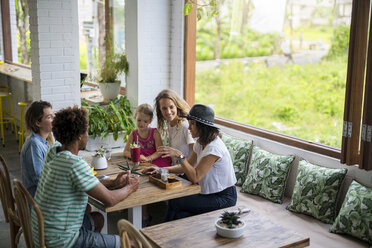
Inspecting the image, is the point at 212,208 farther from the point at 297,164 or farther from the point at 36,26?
the point at 36,26

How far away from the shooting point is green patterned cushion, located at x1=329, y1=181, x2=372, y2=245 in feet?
10.8

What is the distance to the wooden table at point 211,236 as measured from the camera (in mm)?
2451

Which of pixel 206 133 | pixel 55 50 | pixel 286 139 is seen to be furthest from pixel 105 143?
pixel 206 133

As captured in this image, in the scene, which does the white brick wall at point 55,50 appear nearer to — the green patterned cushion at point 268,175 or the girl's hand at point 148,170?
the girl's hand at point 148,170

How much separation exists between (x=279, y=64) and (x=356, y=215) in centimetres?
543

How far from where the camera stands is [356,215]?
335cm

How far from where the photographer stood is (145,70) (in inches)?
227

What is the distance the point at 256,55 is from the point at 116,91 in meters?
3.93

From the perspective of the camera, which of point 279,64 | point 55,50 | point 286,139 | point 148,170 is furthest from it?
point 279,64

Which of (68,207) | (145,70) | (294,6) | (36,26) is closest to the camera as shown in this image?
(68,207)

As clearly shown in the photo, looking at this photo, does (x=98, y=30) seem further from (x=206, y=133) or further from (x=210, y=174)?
(x=210, y=174)

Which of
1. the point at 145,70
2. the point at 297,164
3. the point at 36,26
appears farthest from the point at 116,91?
the point at 297,164

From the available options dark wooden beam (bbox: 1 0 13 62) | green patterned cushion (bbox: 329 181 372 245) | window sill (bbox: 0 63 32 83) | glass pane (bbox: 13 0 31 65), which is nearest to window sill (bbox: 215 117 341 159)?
green patterned cushion (bbox: 329 181 372 245)

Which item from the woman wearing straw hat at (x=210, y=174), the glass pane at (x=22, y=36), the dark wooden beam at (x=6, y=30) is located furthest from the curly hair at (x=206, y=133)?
the dark wooden beam at (x=6, y=30)
